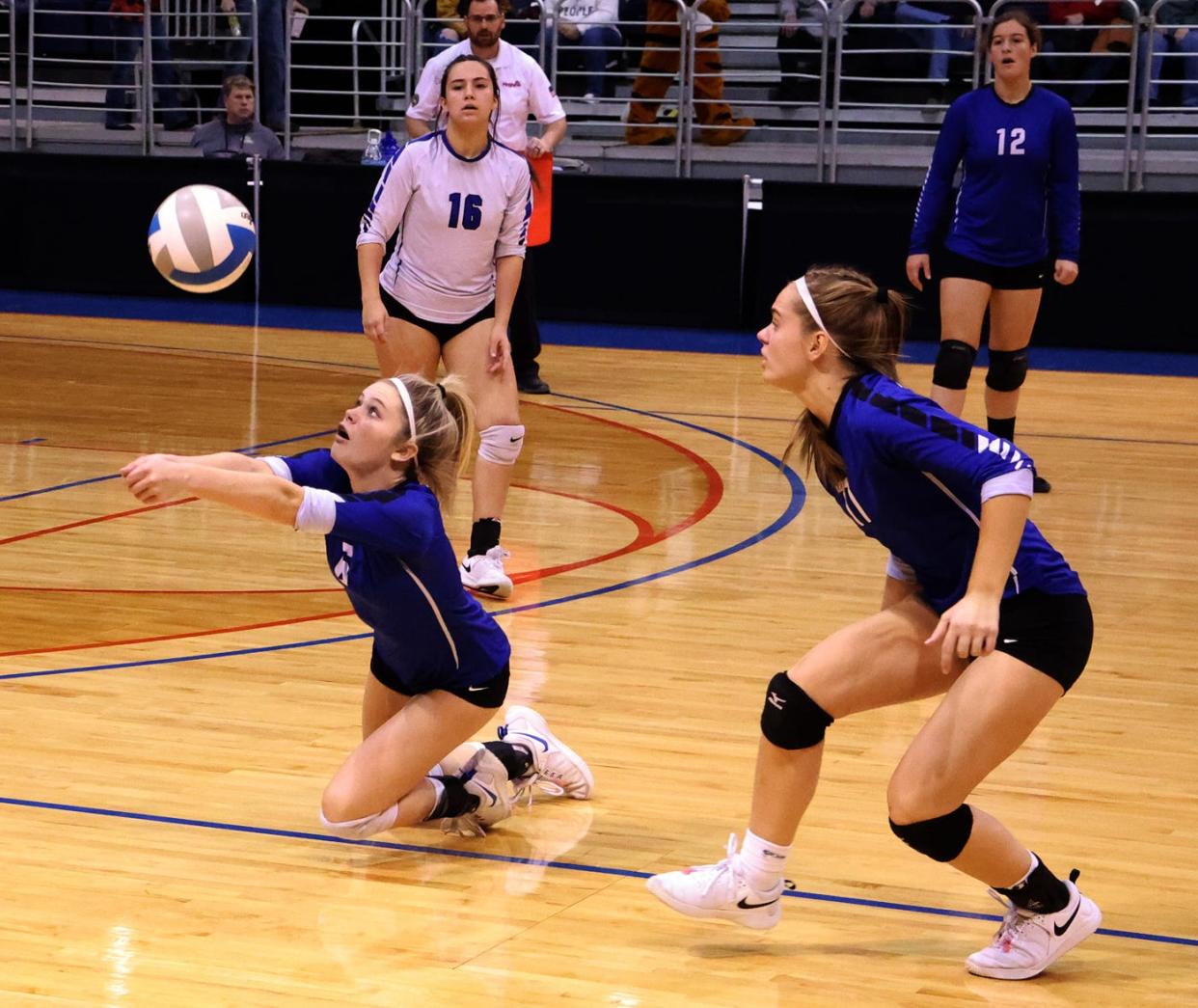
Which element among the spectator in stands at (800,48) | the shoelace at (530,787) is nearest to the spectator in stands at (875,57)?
the spectator in stands at (800,48)

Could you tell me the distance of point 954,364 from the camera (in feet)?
24.8

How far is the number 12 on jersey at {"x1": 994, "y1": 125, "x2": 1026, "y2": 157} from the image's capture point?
759 cm

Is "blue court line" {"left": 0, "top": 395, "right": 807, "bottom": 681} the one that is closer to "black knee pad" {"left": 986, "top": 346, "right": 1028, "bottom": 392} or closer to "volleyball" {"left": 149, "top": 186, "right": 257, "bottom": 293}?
"black knee pad" {"left": 986, "top": 346, "right": 1028, "bottom": 392}

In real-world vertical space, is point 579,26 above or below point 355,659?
above

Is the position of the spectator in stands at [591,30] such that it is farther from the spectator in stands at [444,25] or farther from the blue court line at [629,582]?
the blue court line at [629,582]

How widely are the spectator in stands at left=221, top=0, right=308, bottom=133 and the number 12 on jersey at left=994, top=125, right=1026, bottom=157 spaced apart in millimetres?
7406

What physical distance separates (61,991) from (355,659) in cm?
226

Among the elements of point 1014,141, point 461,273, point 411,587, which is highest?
point 1014,141

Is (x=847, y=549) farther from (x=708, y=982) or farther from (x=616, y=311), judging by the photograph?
(x=616, y=311)

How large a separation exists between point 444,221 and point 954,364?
237cm

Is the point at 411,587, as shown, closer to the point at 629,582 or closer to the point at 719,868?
the point at 719,868

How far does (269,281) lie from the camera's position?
13492 mm

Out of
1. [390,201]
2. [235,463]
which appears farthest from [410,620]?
[390,201]

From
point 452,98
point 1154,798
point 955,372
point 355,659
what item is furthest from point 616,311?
point 1154,798
